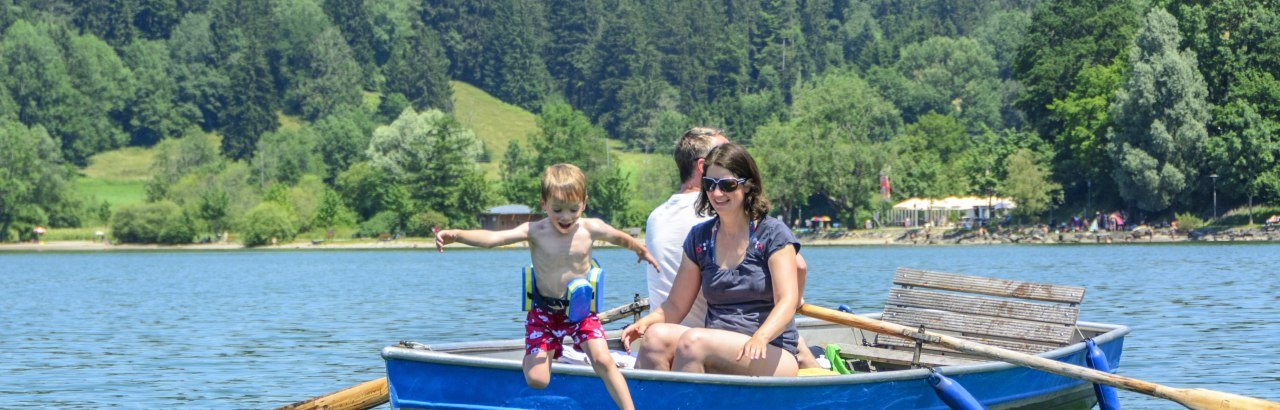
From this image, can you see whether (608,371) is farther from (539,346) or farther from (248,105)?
(248,105)

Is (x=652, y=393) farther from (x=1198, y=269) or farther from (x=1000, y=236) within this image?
(x=1000, y=236)

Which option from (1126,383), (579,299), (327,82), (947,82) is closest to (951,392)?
(1126,383)

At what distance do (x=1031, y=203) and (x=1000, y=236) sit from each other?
2.60m

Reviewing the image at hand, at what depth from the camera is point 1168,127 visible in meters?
75.7

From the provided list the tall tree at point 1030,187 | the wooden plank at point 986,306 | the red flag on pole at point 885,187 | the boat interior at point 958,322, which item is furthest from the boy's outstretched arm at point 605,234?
the red flag on pole at point 885,187

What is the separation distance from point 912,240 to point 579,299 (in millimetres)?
81258

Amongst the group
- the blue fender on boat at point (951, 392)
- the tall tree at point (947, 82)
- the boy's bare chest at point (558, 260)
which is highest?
the tall tree at point (947, 82)

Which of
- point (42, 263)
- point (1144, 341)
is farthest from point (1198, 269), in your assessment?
point (42, 263)

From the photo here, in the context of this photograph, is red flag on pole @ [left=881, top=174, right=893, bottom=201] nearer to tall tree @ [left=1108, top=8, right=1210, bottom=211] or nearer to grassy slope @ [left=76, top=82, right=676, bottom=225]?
grassy slope @ [left=76, top=82, right=676, bottom=225]

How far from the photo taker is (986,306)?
48.4 ft

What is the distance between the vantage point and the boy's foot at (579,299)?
1034 cm

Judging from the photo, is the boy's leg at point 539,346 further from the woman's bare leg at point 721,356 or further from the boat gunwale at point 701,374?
the woman's bare leg at point 721,356

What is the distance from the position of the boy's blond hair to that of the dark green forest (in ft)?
226

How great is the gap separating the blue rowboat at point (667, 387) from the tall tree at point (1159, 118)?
65160 mm
